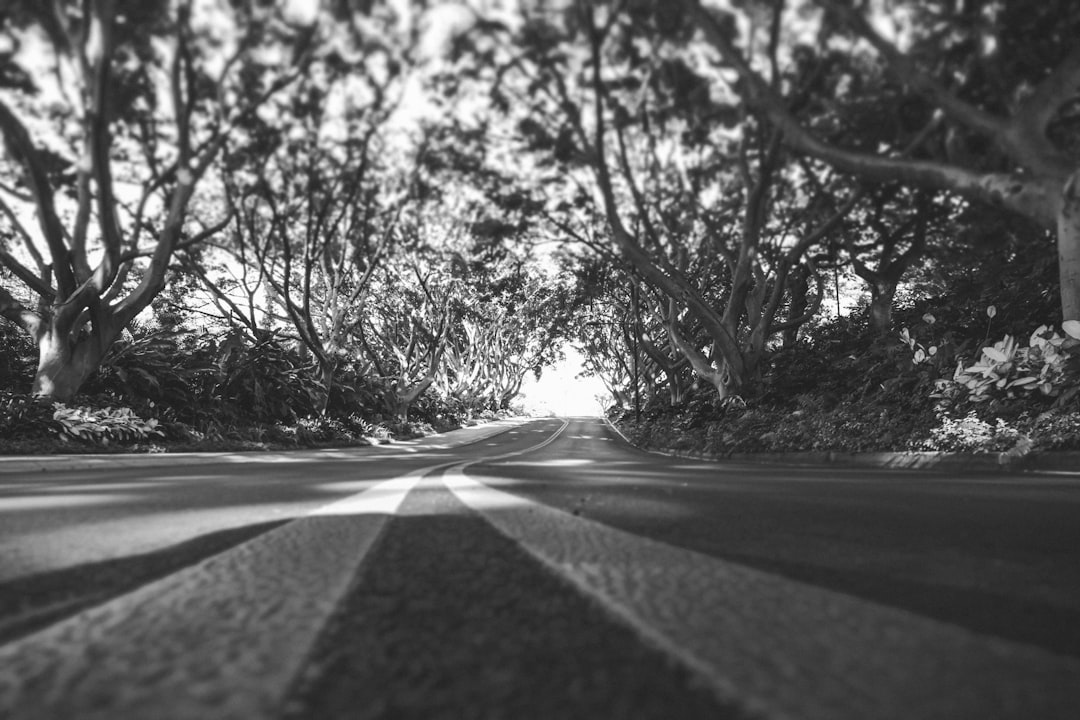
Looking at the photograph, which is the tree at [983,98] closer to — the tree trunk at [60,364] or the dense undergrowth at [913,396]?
the dense undergrowth at [913,396]

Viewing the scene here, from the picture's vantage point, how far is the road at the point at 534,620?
68 cm

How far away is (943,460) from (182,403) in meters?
15.7

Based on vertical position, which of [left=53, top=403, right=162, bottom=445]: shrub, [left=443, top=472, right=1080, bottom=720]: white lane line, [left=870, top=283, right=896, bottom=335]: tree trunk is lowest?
[left=443, top=472, right=1080, bottom=720]: white lane line

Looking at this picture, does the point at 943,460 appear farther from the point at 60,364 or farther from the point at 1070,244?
the point at 60,364

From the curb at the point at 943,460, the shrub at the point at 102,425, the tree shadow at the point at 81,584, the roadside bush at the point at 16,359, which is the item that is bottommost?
the curb at the point at 943,460

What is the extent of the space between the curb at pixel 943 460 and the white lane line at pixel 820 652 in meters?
7.00

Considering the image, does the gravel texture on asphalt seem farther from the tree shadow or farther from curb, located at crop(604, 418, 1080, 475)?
curb, located at crop(604, 418, 1080, 475)

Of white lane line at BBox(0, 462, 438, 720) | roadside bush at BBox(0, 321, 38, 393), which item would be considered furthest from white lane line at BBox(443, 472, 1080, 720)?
roadside bush at BBox(0, 321, 38, 393)

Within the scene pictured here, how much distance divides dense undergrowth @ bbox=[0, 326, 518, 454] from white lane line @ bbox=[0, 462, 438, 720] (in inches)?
461

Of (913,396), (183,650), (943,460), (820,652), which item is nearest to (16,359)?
(183,650)

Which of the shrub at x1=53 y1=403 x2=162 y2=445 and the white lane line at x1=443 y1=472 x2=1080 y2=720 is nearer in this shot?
the white lane line at x1=443 y1=472 x2=1080 y2=720

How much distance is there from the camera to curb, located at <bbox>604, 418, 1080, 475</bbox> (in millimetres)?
6570

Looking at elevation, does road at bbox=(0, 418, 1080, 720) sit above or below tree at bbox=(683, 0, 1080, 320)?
below

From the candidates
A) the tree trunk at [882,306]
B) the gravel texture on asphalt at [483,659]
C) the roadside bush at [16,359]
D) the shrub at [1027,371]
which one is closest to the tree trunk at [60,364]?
the roadside bush at [16,359]
